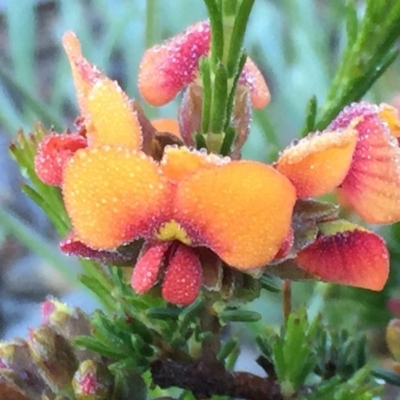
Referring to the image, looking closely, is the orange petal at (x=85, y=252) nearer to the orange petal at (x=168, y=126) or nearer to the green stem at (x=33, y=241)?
the orange petal at (x=168, y=126)

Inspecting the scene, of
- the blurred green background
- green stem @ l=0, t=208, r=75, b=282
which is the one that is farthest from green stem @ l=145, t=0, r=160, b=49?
green stem @ l=0, t=208, r=75, b=282

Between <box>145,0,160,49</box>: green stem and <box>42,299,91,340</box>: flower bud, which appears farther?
<box>145,0,160,49</box>: green stem

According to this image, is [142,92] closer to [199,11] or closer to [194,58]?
[194,58]

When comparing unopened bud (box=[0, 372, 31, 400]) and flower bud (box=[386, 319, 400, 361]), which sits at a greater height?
unopened bud (box=[0, 372, 31, 400])

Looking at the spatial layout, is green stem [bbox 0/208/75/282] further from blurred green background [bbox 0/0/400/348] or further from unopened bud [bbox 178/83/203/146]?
unopened bud [bbox 178/83/203/146]

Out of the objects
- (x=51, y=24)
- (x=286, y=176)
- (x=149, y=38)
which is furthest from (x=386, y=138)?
(x=51, y=24)

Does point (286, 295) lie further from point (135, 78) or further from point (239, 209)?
point (135, 78)

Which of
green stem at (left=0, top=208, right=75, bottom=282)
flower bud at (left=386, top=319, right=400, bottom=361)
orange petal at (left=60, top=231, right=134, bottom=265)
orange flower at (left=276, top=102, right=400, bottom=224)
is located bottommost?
green stem at (left=0, top=208, right=75, bottom=282)
